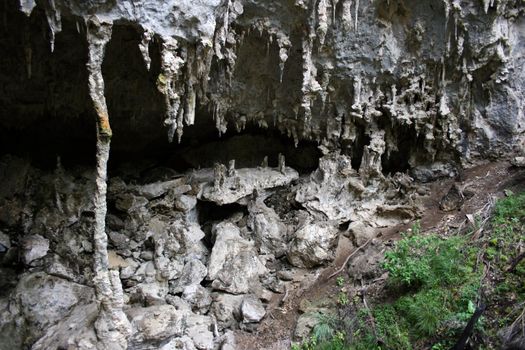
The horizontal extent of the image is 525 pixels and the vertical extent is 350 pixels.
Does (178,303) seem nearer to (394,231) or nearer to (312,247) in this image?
(312,247)

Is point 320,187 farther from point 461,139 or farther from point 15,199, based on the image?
point 15,199

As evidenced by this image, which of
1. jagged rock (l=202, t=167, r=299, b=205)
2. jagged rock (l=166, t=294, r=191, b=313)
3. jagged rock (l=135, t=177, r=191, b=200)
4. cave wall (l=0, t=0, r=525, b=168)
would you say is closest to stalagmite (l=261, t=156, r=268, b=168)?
jagged rock (l=202, t=167, r=299, b=205)

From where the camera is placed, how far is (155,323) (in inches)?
258

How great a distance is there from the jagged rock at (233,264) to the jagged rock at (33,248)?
3.38m

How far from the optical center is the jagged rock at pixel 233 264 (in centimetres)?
888

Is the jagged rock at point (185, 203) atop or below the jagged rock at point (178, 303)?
atop

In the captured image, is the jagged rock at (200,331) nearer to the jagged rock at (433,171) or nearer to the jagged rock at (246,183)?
the jagged rock at (246,183)

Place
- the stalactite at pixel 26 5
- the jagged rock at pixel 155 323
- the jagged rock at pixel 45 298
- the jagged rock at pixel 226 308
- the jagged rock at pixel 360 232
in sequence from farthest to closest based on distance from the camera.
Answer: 1. the jagged rock at pixel 360 232
2. the jagged rock at pixel 226 308
3. the jagged rock at pixel 45 298
4. the jagged rock at pixel 155 323
5. the stalactite at pixel 26 5

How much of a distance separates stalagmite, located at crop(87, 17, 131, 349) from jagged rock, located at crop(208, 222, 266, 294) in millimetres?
3054

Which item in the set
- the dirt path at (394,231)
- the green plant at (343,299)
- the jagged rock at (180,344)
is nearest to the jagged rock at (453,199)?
the dirt path at (394,231)

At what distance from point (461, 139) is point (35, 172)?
1081 centimetres

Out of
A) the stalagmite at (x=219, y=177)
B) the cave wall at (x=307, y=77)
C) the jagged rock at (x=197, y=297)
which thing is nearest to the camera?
the cave wall at (x=307, y=77)

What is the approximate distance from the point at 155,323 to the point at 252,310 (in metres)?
2.22

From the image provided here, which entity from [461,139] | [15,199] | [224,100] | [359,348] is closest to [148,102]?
[224,100]
